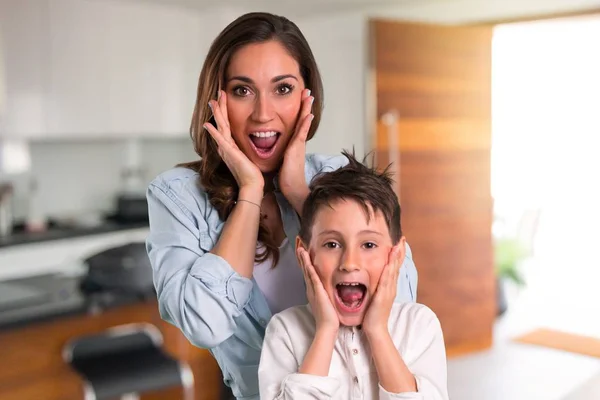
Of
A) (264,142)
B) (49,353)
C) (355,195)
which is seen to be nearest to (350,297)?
(355,195)

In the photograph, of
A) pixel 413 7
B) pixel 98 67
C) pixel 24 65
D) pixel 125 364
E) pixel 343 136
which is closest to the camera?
pixel 125 364

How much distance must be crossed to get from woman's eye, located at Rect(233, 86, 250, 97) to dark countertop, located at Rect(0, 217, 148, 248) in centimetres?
302

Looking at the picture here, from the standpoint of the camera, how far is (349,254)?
898 millimetres

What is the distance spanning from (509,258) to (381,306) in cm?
440

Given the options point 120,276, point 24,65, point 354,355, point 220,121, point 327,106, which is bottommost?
point 120,276

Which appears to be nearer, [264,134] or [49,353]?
[264,134]

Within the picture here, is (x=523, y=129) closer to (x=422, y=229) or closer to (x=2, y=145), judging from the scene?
(x=422, y=229)

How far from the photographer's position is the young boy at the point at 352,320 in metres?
0.87

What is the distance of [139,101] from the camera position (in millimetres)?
4273

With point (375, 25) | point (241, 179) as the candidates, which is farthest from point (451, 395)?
point (241, 179)

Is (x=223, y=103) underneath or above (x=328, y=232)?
above

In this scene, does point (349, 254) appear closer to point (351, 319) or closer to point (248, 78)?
point (351, 319)

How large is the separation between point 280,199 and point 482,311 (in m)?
3.28

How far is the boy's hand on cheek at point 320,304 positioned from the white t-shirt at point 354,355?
0.05 m
